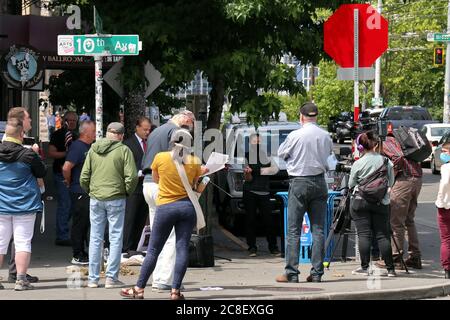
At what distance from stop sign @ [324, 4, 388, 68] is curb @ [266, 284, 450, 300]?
13.8 feet

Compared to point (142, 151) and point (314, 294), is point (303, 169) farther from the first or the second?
point (142, 151)

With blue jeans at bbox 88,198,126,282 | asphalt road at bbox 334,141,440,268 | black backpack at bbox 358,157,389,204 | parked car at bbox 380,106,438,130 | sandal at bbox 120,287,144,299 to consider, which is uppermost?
parked car at bbox 380,106,438,130

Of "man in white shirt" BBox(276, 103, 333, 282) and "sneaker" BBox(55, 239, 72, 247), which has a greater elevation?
"man in white shirt" BBox(276, 103, 333, 282)

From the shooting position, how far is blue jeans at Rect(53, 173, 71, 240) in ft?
48.5

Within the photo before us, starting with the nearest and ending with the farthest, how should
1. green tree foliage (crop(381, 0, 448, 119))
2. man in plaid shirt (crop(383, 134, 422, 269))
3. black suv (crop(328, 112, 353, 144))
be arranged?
man in plaid shirt (crop(383, 134, 422, 269))
black suv (crop(328, 112, 353, 144))
green tree foliage (crop(381, 0, 448, 119))

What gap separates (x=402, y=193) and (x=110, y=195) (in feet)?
13.2

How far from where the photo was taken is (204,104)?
17984 millimetres

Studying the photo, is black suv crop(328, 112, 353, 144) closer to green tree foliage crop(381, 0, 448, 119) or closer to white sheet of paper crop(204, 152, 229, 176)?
green tree foliage crop(381, 0, 448, 119)

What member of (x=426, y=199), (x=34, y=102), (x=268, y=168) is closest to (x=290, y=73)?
(x=268, y=168)

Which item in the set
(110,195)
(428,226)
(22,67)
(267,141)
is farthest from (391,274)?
(22,67)

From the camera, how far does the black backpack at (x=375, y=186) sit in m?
12.0

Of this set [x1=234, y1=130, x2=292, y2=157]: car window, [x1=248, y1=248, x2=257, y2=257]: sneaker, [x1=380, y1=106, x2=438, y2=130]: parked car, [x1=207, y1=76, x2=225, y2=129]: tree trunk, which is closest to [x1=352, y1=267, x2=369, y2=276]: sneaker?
[x1=248, y1=248, x2=257, y2=257]: sneaker

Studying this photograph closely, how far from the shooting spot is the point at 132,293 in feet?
32.6

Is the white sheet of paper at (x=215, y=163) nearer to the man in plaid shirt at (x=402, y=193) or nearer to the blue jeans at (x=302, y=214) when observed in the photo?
the blue jeans at (x=302, y=214)
